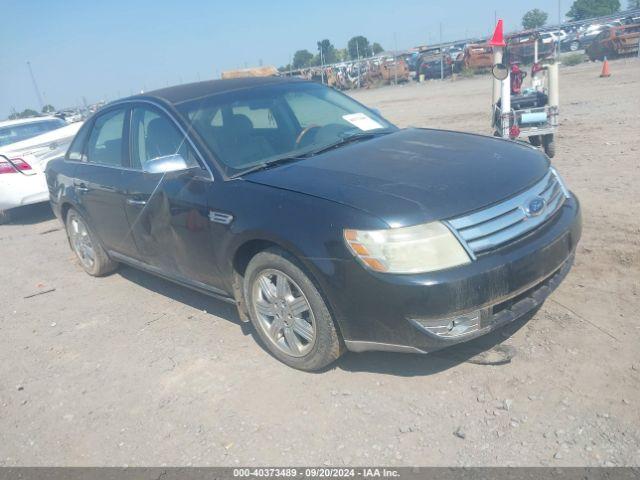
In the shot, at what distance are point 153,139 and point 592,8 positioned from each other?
231 feet

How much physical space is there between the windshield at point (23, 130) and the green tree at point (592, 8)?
6298cm

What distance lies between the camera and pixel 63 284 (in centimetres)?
582

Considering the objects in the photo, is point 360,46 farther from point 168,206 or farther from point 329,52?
point 168,206

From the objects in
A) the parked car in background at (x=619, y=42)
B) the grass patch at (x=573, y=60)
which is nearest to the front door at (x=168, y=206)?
the parked car in background at (x=619, y=42)

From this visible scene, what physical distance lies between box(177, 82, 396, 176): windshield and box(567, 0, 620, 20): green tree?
6550 cm

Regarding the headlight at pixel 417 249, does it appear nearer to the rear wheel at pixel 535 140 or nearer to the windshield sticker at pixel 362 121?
the windshield sticker at pixel 362 121

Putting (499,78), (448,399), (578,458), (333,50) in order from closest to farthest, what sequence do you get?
1. (578,458)
2. (448,399)
3. (499,78)
4. (333,50)

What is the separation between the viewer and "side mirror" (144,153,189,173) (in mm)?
3658

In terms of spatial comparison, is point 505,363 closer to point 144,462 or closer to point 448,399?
point 448,399

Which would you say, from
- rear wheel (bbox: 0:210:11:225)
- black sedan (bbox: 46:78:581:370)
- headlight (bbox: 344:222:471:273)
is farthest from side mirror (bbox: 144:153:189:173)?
rear wheel (bbox: 0:210:11:225)

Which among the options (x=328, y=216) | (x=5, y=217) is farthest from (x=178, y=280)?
(x=5, y=217)

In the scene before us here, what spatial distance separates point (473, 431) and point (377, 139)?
7.17ft

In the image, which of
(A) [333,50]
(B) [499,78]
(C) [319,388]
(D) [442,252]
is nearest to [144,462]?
(C) [319,388]

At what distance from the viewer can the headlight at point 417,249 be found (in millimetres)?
2818
